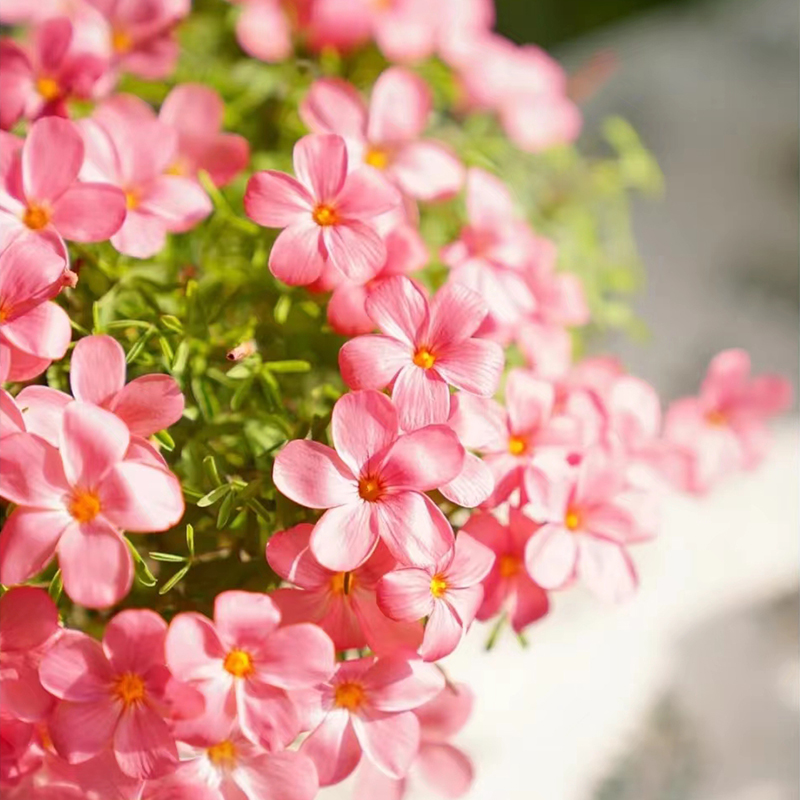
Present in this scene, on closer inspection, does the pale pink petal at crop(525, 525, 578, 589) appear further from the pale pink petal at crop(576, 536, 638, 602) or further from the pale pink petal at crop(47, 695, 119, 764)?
the pale pink petal at crop(47, 695, 119, 764)

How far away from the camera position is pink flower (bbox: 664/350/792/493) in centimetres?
51

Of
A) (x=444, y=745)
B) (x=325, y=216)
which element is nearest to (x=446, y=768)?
(x=444, y=745)

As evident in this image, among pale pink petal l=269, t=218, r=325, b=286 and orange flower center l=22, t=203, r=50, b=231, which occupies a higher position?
pale pink petal l=269, t=218, r=325, b=286

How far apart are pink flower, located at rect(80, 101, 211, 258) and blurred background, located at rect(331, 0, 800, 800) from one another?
11.8 inches

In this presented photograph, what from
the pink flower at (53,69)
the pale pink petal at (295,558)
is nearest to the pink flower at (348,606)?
the pale pink petal at (295,558)

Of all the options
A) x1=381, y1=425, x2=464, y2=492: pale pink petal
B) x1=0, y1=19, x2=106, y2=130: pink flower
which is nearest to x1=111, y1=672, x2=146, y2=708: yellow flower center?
x1=381, y1=425, x2=464, y2=492: pale pink petal

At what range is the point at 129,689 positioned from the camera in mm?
325

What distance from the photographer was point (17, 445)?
31cm

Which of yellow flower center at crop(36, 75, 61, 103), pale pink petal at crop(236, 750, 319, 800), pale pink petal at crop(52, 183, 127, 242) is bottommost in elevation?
pale pink petal at crop(236, 750, 319, 800)

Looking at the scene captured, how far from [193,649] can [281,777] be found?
0.06 meters

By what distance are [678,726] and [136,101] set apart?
447mm

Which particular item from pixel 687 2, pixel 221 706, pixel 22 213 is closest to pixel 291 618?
pixel 221 706

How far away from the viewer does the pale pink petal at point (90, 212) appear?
355mm

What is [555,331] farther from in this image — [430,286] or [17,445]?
[17,445]
